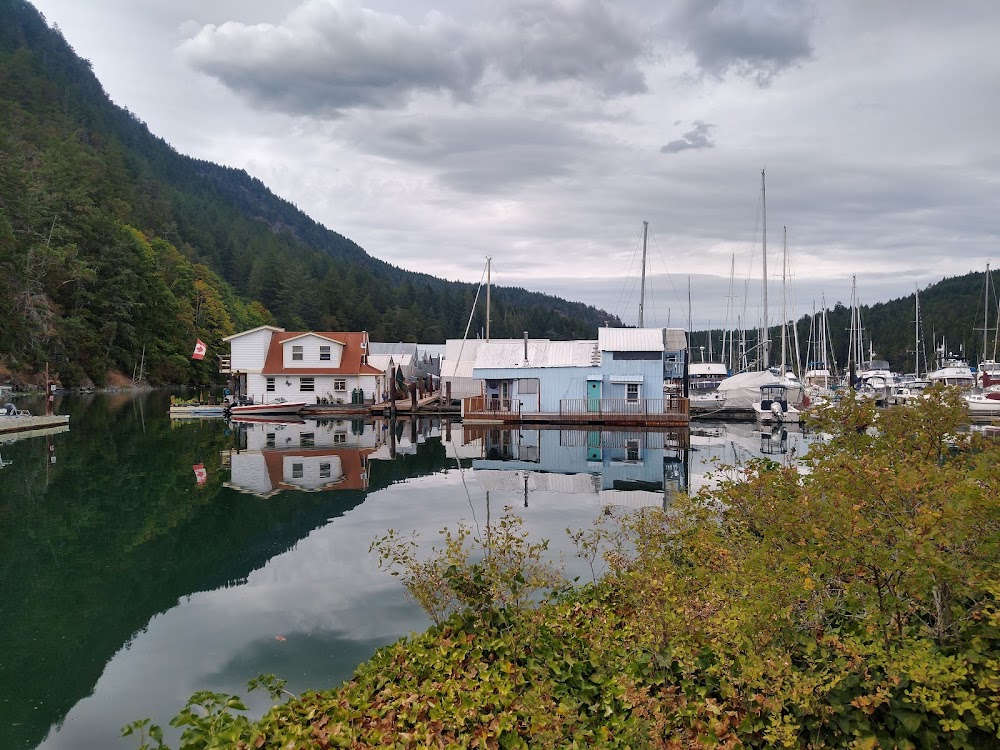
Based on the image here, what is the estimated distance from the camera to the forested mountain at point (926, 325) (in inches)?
4293

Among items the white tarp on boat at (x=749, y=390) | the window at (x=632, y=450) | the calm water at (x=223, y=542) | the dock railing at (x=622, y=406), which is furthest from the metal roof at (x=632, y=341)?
the calm water at (x=223, y=542)

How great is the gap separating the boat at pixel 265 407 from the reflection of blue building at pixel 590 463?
18.5 meters

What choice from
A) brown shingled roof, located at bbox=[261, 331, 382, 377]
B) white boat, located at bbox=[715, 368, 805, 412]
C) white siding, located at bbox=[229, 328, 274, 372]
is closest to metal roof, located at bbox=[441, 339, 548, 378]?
brown shingled roof, located at bbox=[261, 331, 382, 377]

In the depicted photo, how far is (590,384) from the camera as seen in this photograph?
46.7 metres

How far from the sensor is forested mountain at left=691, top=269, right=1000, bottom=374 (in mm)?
109050

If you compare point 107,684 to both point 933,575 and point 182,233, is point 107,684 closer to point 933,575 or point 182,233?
point 933,575

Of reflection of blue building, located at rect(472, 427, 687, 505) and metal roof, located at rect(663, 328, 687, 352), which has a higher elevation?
metal roof, located at rect(663, 328, 687, 352)

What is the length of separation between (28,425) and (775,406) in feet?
146

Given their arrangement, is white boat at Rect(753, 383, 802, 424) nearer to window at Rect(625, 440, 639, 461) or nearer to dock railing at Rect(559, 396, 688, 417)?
dock railing at Rect(559, 396, 688, 417)

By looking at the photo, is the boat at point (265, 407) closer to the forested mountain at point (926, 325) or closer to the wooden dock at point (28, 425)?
the wooden dock at point (28, 425)

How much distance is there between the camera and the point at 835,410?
9.88m

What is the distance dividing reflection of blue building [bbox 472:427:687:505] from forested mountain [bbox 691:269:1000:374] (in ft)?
251

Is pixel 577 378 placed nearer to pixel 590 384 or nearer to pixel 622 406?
pixel 590 384

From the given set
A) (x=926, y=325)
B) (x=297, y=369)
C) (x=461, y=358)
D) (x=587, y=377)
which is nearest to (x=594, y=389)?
(x=587, y=377)
